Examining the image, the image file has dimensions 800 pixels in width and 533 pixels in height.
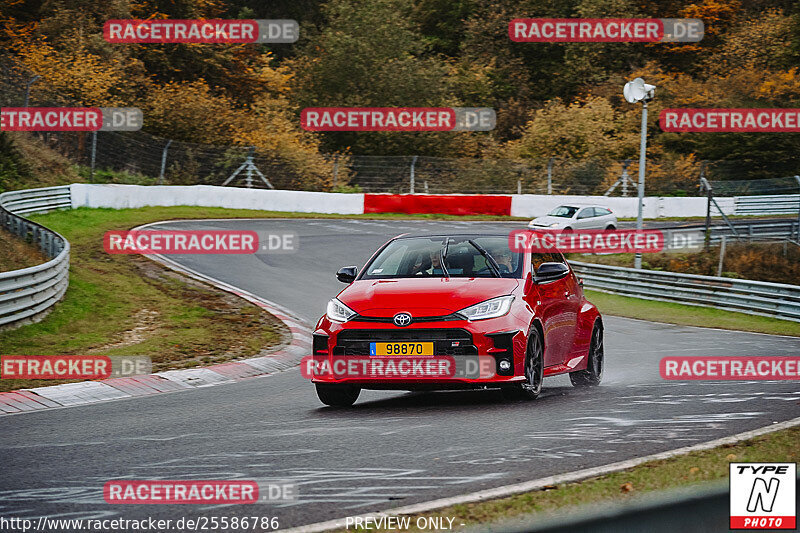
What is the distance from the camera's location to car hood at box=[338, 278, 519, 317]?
884cm

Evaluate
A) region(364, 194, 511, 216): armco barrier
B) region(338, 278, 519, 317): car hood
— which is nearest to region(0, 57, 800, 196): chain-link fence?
region(364, 194, 511, 216): armco barrier

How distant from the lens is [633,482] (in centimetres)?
559

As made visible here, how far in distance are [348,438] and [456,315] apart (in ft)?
5.67

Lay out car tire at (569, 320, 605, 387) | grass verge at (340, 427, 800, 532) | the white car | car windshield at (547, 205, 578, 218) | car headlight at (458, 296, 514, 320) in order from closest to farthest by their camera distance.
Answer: grass verge at (340, 427, 800, 532) → car headlight at (458, 296, 514, 320) → car tire at (569, 320, 605, 387) → the white car → car windshield at (547, 205, 578, 218)

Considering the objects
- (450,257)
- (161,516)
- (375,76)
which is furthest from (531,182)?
(161,516)

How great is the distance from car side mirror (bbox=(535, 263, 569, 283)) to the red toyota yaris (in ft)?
0.04

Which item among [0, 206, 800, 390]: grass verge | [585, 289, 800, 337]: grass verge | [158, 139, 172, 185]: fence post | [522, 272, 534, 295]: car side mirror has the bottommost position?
[585, 289, 800, 337]: grass verge

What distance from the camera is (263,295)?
21062 mm

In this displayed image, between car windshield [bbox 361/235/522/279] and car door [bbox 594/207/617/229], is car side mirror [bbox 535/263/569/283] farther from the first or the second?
car door [bbox 594/207/617/229]

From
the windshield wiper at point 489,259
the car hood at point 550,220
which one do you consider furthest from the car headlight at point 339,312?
the car hood at point 550,220

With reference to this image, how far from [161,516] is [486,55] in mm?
63954

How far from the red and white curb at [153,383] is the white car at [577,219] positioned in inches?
786

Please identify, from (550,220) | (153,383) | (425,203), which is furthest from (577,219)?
(153,383)

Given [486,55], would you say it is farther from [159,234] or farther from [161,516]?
[161,516]
